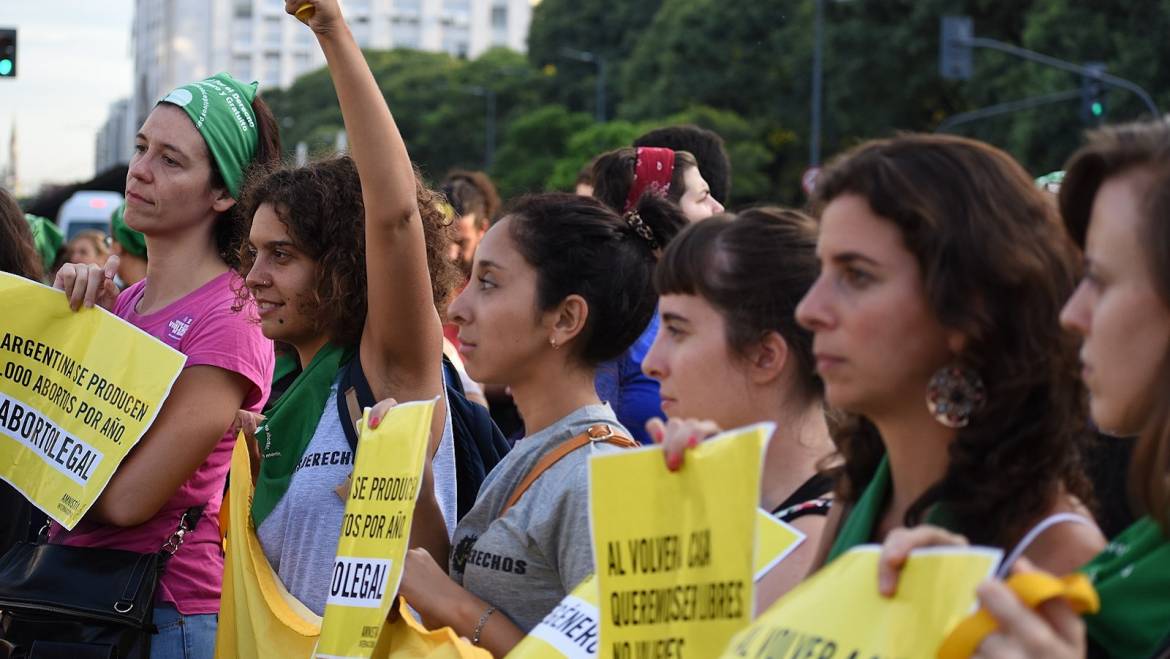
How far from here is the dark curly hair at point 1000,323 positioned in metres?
2.34

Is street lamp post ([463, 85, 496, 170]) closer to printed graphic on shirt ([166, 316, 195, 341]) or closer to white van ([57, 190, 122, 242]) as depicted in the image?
white van ([57, 190, 122, 242])

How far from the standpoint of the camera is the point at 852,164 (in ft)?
8.25

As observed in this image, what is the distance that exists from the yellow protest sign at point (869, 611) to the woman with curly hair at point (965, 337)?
312 millimetres

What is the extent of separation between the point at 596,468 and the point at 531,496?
744 millimetres

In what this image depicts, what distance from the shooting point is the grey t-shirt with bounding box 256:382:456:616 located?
3691mm

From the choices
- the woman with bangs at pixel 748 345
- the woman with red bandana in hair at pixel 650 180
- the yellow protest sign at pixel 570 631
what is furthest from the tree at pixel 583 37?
the yellow protest sign at pixel 570 631

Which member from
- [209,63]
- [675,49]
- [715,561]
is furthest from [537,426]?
[209,63]

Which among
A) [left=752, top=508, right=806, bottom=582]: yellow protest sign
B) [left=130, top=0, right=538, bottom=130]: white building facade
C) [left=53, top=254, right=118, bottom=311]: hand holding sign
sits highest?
[left=752, top=508, right=806, bottom=582]: yellow protest sign

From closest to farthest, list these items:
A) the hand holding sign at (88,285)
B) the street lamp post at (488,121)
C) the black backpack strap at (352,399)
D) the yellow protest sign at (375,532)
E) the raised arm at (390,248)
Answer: the yellow protest sign at (375,532) < the raised arm at (390,248) < the black backpack strap at (352,399) < the hand holding sign at (88,285) < the street lamp post at (488,121)

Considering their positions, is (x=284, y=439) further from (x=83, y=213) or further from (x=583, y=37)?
(x=583, y=37)

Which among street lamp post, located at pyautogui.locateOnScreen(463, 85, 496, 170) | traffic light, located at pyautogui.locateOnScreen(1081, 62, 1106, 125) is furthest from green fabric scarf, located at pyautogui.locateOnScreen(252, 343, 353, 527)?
street lamp post, located at pyautogui.locateOnScreen(463, 85, 496, 170)

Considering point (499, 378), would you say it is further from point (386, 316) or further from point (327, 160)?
point (327, 160)

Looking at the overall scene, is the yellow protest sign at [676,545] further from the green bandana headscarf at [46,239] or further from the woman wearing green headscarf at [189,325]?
the green bandana headscarf at [46,239]

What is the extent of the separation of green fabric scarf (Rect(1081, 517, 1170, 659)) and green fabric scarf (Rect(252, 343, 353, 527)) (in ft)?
6.60
